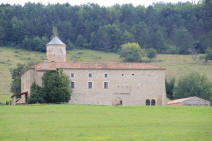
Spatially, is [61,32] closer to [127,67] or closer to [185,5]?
[185,5]

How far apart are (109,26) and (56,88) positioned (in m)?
70.8

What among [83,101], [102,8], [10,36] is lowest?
[83,101]

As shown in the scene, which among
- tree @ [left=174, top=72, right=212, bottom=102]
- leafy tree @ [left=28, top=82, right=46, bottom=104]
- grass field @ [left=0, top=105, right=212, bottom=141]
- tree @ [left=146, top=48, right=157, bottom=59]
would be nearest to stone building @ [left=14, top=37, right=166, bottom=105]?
leafy tree @ [left=28, top=82, right=46, bottom=104]

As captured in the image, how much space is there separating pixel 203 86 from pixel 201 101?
12.3 metres

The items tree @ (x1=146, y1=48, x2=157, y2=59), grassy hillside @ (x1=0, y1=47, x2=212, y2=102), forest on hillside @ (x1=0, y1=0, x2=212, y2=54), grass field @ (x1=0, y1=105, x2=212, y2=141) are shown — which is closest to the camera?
grass field @ (x1=0, y1=105, x2=212, y2=141)

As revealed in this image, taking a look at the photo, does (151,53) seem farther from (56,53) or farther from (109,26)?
(56,53)

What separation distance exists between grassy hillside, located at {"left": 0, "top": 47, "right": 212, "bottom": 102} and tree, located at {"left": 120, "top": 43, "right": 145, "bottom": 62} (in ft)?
6.29

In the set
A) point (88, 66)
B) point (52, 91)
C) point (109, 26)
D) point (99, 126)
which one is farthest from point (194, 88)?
point (109, 26)

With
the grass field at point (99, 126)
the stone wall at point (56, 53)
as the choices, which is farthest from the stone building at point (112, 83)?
the grass field at point (99, 126)

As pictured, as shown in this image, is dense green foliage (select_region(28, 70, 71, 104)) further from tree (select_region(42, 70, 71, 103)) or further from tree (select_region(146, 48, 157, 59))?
tree (select_region(146, 48, 157, 59))

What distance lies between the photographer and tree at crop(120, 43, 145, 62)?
10656 centimetres

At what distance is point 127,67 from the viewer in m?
62.5

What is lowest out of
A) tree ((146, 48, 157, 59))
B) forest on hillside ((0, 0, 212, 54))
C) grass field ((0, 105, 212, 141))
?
grass field ((0, 105, 212, 141))

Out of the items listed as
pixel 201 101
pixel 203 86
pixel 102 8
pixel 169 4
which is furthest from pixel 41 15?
pixel 201 101
